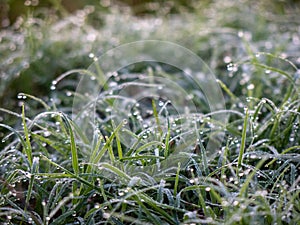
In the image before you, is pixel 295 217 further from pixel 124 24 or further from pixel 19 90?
pixel 124 24

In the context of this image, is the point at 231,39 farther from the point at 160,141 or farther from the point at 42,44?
the point at 160,141

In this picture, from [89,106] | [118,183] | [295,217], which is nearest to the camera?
[295,217]

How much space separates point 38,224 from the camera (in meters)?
1.08

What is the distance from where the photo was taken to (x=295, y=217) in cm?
96

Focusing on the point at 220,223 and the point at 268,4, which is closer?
the point at 220,223

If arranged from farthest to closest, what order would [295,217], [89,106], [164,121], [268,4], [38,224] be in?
[268,4] < [89,106] < [164,121] < [38,224] < [295,217]

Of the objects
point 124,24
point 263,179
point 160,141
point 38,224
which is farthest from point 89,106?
point 124,24

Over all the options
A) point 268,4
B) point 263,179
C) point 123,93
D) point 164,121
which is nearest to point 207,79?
point 123,93

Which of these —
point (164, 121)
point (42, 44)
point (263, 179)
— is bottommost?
point (263, 179)

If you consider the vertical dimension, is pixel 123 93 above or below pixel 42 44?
below

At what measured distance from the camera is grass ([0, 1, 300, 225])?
3.51ft

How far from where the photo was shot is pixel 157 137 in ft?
4.19

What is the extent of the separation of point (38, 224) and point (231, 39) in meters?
1.63

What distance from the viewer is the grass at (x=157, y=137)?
1.07m
